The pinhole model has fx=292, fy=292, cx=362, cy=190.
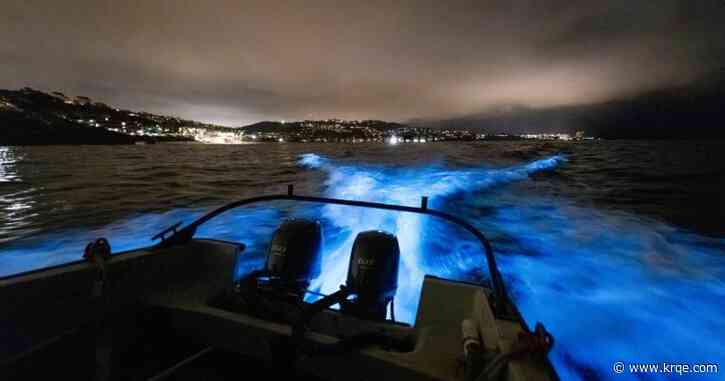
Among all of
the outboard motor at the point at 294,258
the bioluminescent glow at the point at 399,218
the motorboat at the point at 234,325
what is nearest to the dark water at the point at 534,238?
the bioluminescent glow at the point at 399,218

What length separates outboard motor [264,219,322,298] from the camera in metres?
2.95

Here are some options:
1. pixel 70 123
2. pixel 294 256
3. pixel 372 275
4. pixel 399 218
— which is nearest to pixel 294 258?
pixel 294 256

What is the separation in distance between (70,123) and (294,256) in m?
112

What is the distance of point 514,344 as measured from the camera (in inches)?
57.4

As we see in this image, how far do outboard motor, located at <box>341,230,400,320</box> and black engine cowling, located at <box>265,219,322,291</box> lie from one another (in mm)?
475

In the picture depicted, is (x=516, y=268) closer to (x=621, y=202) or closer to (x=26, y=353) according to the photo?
(x=26, y=353)

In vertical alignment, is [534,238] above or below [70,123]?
below

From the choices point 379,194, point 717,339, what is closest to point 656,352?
point 717,339

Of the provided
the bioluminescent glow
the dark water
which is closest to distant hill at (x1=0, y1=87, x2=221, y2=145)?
the dark water

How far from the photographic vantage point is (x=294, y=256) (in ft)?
9.92

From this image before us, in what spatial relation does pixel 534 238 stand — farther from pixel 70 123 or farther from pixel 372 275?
pixel 70 123

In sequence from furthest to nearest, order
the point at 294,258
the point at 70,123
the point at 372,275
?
1. the point at 70,123
2. the point at 294,258
3. the point at 372,275

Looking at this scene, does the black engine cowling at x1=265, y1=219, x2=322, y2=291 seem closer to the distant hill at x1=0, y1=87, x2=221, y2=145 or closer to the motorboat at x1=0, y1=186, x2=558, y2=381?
the motorboat at x1=0, y1=186, x2=558, y2=381

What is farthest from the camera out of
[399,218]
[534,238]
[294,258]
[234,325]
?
[399,218]
